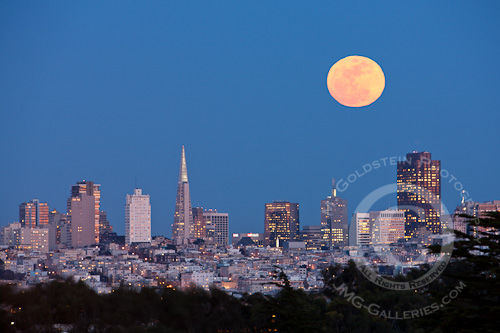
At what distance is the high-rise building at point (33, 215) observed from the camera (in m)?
140

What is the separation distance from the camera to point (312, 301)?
1875 centimetres

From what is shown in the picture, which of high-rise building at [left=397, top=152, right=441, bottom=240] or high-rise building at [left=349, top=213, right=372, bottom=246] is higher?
high-rise building at [left=397, top=152, right=441, bottom=240]

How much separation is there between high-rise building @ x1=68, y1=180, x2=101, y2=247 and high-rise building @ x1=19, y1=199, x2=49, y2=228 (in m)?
4.75

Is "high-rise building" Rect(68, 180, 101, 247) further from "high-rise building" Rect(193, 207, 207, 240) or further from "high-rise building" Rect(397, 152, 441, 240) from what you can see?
"high-rise building" Rect(397, 152, 441, 240)

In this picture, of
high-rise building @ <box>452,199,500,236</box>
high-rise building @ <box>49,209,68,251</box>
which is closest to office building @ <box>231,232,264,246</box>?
high-rise building @ <box>49,209,68,251</box>

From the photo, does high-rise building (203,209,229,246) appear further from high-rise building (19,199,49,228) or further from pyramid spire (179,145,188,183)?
high-rise building (19,199,49,228)

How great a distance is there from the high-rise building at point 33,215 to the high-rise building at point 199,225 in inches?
1305

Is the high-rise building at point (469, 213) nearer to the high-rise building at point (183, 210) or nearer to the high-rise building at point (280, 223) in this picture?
A: the high-rise building at point (280, 223)

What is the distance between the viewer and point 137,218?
15725cm

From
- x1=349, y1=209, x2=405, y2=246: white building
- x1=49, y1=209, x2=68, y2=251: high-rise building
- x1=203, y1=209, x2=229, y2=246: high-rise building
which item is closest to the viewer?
x1=349, y1=209, x2=405, y2=246: white building

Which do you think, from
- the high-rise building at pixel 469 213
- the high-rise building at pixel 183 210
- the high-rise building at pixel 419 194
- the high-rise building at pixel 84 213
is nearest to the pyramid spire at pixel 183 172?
the high-rise building at pixel 183 210

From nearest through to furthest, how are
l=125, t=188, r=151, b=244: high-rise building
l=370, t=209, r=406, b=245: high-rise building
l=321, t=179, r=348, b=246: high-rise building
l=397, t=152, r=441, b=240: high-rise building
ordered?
l=397, t=152, r=441, b=240: high-rise building → l=370, t=209, r=406, b=245: high-rise building → l=321, t=179, r=348, b=246: high-rise building → l=125, t=188, r=151, b=244: high-rise building

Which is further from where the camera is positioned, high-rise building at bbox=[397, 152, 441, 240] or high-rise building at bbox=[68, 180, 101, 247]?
high-rise building at bbox=[68, 180, 101, 247]

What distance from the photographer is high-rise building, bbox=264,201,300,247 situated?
13912cm
